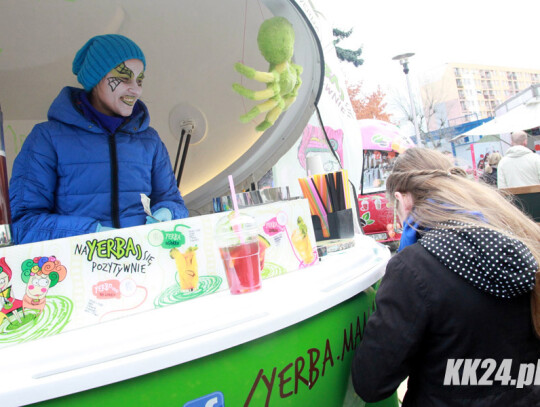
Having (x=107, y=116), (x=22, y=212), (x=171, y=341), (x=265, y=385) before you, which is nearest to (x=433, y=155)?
(x=265, y=385)

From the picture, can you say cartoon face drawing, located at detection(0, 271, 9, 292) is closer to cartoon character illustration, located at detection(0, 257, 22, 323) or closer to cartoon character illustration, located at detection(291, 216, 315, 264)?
cartoon character illustration, located at detection(0, 257, 22, 323)

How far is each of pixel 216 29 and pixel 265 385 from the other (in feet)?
6.84

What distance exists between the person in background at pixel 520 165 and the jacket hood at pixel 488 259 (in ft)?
16.0

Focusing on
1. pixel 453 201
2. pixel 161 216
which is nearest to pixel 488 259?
pixel 453 201

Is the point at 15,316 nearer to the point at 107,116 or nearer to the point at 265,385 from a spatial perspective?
the point at 265,385

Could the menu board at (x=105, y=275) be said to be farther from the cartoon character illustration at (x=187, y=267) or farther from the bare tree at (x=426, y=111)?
the bare tree at (x=426, y=111)

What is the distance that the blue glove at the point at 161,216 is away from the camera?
1615 millimetres

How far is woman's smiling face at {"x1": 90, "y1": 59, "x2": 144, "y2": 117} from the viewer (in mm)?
1700

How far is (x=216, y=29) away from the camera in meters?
2.42

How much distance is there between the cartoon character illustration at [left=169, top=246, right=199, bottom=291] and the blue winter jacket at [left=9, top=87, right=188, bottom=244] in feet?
1.48

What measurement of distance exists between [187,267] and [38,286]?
1.10 ft

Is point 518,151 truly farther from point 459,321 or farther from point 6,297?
point 6,297

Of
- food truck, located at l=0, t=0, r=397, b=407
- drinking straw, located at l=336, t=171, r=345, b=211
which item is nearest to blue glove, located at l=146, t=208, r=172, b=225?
food truck, located at l=0, t=0, r=397, b=407

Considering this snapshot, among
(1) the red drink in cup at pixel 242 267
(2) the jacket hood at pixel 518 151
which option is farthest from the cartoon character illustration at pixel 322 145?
(2) the jacket hood at pixel 518 151
